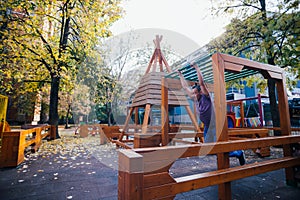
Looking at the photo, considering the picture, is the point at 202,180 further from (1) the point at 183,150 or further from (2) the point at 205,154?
(1) the point at 183,150

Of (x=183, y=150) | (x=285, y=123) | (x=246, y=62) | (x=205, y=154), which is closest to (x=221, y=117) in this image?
(x=205, y=154)

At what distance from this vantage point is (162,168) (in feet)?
5.23

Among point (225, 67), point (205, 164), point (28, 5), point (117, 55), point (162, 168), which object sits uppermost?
point (117, 55)

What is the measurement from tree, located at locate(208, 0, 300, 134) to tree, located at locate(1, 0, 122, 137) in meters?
6.50

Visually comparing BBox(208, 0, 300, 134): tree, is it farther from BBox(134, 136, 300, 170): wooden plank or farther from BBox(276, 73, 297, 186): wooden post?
BBox(134, 136, 300, 170): wooden plank

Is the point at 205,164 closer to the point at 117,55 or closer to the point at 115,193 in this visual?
the point at 115,193

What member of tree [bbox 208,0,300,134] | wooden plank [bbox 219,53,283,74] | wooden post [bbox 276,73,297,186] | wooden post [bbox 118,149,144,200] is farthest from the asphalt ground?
tree [bbox 208,0,300,134]

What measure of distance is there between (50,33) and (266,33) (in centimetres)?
1079

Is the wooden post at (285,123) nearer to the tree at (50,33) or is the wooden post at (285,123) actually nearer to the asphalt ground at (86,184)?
the asphalt ground at (86,184)

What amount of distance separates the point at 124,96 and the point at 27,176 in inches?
513

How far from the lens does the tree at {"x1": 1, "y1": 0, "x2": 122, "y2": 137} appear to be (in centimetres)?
752

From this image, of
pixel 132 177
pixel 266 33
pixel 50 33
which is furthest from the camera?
pixel 50 33

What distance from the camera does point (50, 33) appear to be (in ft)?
29.0

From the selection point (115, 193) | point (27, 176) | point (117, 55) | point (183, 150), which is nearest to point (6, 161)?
point (27, 176)
